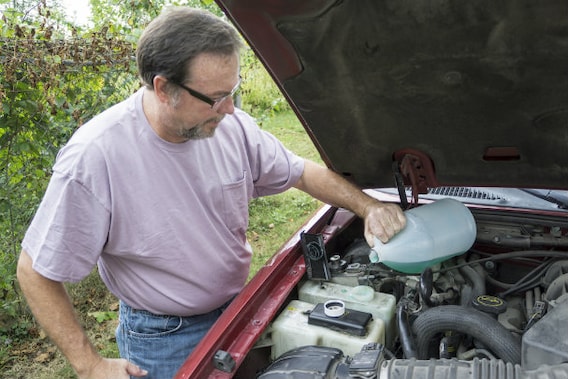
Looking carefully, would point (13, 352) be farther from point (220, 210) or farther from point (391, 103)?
point (391, 103)

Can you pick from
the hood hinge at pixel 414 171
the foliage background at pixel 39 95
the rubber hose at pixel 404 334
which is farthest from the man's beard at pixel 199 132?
the foliage background at pixel 39 95

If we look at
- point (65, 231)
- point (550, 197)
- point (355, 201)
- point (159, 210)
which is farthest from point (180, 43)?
point (550, 197)

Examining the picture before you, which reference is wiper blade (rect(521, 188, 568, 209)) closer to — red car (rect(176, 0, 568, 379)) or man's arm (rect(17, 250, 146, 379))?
red car (rect(176, 0, 568, 379))

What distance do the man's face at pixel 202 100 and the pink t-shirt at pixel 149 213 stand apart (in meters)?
0.09

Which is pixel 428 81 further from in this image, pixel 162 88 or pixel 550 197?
pixel 550 197

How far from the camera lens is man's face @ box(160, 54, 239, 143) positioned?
1.68 m

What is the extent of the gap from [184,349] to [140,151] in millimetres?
782

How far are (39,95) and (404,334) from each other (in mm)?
2439

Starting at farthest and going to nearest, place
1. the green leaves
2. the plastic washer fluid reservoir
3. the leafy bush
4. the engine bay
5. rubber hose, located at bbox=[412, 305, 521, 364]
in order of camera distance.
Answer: the green leaves
the leafy bush
the plastic washer fluid reservoir
rubber hose, located at bbox=[412, 305, 521, 364]
the engine bay

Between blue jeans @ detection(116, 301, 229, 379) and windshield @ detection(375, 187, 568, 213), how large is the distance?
1083 millimetres

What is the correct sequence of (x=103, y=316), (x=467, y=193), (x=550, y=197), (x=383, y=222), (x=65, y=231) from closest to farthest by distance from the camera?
(x=65, y=231) < (x=383, y=222) < (x=550, y=197) < (x=467, y=193) < (x=103, y=316)

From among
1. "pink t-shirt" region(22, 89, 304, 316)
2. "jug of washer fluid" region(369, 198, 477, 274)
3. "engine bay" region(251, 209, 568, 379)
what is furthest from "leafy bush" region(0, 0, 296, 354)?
"jug of washer fluid" region(369, 198, 477, 274)

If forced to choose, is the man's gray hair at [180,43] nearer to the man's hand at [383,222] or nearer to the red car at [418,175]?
the red car at [418,175]

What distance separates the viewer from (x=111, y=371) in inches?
66.0
